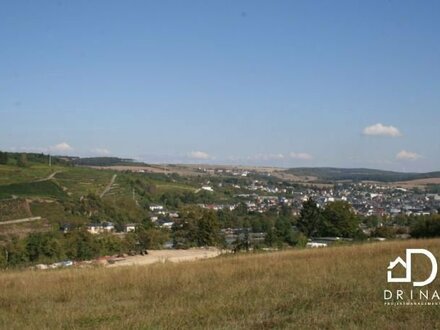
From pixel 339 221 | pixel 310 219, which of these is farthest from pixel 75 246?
pixel 339 221

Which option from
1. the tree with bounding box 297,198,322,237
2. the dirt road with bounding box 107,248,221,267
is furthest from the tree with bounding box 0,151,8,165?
the dirt road with bounding box 107,248,221,267

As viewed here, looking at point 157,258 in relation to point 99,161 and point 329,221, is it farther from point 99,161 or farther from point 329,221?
point 99,161

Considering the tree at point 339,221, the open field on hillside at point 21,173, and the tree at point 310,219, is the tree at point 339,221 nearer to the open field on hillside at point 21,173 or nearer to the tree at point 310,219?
the tree at point 310,219

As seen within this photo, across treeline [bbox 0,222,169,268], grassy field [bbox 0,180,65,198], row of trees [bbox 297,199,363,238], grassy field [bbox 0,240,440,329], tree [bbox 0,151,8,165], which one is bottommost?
treeline [bbox 0,222,169,268]

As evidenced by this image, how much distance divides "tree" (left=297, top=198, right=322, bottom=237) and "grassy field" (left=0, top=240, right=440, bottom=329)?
3353cm

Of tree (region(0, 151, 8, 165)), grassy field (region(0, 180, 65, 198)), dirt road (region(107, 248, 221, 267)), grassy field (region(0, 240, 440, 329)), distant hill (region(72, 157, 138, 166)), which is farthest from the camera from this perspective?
distant hill (region(72, 157, 138, 166))

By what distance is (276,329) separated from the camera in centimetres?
649

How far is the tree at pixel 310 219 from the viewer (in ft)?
153

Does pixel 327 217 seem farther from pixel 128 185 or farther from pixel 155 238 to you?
pixel 128 185

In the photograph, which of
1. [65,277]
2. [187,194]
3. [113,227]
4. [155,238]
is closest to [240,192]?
[187,194]

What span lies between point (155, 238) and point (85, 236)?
6.11 metres

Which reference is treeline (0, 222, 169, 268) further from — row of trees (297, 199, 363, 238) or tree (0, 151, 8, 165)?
tree (0, 151, 8, 165)

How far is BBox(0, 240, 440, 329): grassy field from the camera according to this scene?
6934 mm

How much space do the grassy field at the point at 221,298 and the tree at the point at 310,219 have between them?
3353cm
